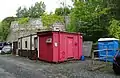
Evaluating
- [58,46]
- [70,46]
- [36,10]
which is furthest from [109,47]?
[36,10]

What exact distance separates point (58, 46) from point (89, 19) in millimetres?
13701

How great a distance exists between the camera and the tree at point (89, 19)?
119 ft

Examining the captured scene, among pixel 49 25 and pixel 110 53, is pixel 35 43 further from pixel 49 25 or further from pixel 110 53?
pixel 49 25

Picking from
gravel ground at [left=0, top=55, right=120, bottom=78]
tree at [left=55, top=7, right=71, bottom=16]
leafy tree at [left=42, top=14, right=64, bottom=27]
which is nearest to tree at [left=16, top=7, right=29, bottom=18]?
tree at [left=55, top=7, right=71, bottom=16]

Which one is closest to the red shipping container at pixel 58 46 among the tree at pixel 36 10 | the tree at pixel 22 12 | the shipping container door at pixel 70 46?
the shipping container door at pixel 70 46

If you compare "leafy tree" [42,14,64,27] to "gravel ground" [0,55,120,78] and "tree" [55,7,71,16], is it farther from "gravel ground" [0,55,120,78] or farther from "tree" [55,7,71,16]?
"gravel ground" [0,55,120,78]

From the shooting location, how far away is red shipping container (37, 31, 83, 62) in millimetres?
25531

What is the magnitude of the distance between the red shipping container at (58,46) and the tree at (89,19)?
800 cm

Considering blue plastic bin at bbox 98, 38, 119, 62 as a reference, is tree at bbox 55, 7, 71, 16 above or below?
above

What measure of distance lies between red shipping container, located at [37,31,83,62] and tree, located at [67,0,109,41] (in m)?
8.00

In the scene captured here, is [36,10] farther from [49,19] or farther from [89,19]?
[89,19]

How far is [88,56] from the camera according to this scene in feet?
101

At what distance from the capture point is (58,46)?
84.5 ft

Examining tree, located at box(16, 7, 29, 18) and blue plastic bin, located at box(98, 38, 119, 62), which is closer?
blue plastic bin, located at box(98, 38, 119, 62)
